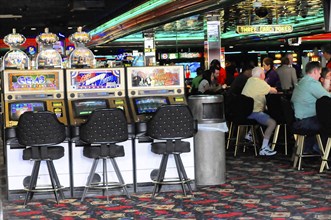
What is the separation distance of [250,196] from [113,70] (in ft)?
6.22

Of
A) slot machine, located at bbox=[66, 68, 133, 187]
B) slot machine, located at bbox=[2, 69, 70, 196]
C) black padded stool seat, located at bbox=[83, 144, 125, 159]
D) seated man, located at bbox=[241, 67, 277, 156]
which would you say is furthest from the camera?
seated man, located at bbox=[241, 67, 277, 156]

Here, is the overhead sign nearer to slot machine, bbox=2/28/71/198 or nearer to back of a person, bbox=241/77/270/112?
back of a person, bbox=241/77/270/112

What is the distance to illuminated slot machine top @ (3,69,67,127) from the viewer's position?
6.62m

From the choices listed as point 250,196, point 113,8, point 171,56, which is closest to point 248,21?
point 113,8

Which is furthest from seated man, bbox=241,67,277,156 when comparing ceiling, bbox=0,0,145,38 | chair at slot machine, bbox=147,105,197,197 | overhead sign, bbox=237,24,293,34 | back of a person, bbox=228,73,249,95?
ceiling, bbox=0,0,145,38

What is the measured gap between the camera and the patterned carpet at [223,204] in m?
5.64

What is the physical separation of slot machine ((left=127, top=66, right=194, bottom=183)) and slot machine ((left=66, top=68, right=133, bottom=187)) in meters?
0.09

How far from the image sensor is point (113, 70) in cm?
695

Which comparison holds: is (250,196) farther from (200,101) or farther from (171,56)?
(171,56)

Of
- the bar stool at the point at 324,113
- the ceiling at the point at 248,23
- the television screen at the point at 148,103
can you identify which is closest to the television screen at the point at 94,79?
the television screen at the point at 148,103

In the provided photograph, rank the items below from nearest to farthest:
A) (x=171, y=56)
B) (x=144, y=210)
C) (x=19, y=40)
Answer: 1. (x=144, y=210)
2. (x=19, y=40)
3. (x=171, y=56)

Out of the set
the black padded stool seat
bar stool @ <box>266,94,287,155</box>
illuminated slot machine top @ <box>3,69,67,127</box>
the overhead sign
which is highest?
the overhead sign

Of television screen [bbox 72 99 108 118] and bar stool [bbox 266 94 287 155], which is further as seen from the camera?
bar stool [bbox 266 94 287 155]

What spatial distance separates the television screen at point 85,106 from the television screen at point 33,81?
12.0 inches
